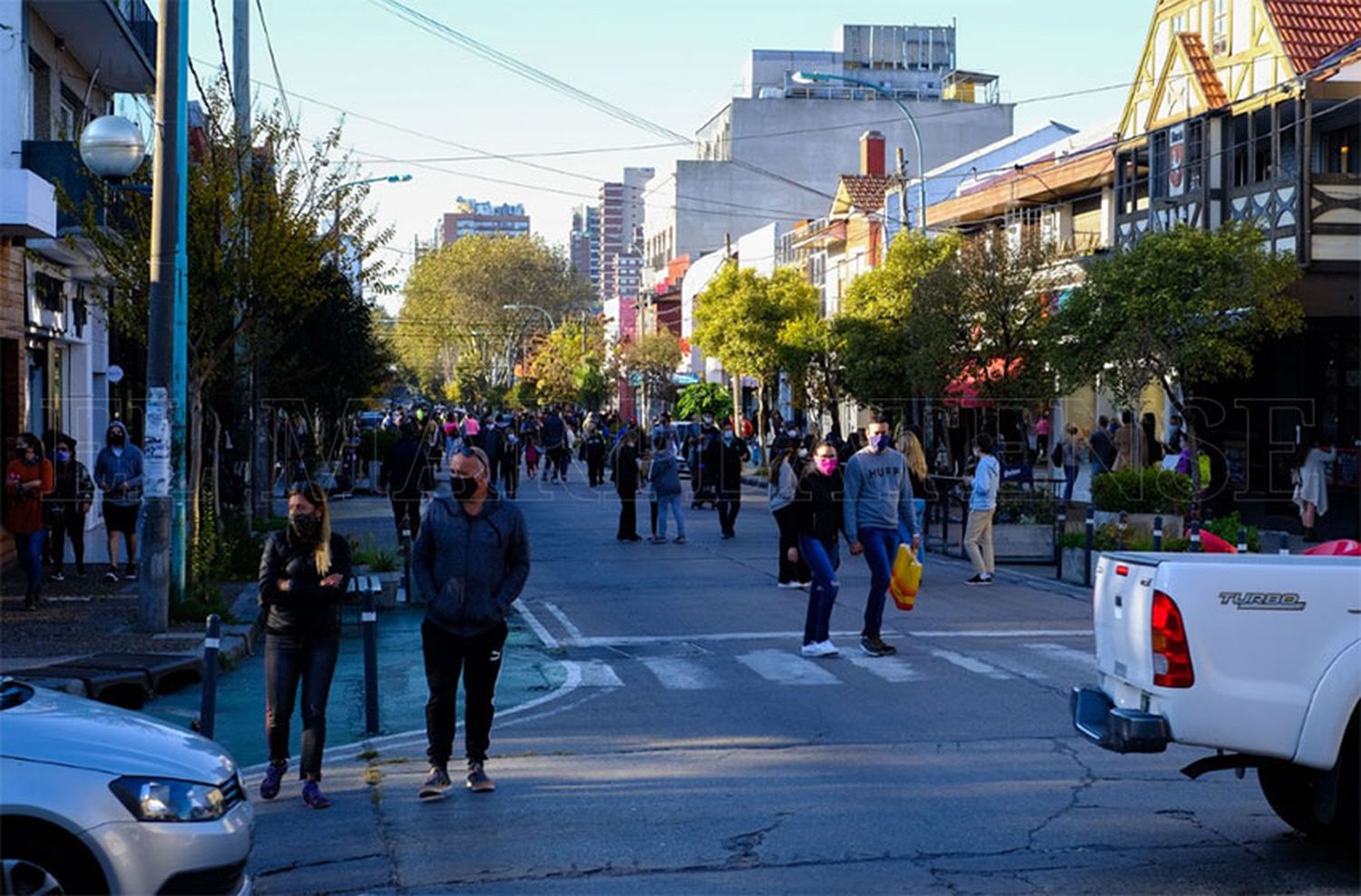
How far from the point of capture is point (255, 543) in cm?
2145

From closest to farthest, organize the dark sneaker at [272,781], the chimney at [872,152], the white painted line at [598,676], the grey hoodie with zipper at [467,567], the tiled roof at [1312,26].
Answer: the grey hoodie with zipper at [467,567]
the dark sneaker at [272,781]
the white painted line at [598,676]
the tiled roof at [1312,26]
the chimney at [872,152]

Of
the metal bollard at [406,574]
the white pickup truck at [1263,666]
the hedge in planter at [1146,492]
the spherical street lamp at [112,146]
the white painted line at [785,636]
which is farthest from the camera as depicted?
the hedge in planter at [1146,492]

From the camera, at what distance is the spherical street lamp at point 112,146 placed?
16.1 meters

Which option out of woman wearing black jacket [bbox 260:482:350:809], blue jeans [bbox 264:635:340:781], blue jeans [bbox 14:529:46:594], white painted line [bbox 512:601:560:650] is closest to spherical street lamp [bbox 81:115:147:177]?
blue jeans [bbox 14:529:46:594]

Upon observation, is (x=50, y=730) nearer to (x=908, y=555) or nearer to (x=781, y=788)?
(x=781, y=788)

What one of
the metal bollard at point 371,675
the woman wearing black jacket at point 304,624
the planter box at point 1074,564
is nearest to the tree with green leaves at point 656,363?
the planter box at point 1074,564

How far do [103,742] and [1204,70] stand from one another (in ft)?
97.1

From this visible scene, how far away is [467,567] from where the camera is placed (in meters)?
8.84

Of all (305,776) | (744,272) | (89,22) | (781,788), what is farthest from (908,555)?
(744,272)

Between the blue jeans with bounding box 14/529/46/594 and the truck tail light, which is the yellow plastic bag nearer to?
the truck tail light

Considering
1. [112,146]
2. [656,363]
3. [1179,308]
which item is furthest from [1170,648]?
[656,363]

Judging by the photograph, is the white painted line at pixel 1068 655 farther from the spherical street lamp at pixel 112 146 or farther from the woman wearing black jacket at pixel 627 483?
the woman wearing black jacket at pixel 627 483

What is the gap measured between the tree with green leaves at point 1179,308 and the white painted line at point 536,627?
11.8 metres

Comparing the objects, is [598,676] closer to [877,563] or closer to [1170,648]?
[877,563]
